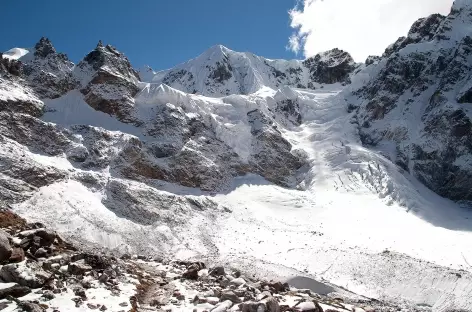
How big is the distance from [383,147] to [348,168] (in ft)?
61.5

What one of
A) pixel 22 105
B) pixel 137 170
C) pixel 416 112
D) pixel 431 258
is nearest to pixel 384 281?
pixel 431 258

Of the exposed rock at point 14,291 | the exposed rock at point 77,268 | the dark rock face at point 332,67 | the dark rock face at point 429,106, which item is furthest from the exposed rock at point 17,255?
the dark rock face at point 332,67

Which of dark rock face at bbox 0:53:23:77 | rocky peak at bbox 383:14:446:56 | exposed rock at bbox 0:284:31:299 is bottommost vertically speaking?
exposed rock at bbox 0:284:31:299

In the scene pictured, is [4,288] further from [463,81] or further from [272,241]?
[463,81]

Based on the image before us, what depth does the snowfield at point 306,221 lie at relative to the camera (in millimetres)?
42250

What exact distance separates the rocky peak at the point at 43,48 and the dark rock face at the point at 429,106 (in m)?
75.0

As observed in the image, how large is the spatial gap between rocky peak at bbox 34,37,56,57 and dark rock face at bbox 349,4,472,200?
7503 cm

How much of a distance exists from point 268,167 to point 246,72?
237 feet

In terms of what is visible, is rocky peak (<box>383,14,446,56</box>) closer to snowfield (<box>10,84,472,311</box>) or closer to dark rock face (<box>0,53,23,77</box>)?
snowfield (<box>10,84,472,311</box>)

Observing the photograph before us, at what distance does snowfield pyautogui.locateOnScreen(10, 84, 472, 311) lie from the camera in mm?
42250

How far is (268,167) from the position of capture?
8762cm

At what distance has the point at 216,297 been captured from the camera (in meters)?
18.2

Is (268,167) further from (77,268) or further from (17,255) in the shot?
(17,255)

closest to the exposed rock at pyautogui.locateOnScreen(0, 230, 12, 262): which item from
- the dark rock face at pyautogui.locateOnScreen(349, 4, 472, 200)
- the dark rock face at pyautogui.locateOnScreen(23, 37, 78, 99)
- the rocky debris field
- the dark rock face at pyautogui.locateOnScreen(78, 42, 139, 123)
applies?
the rocky debris field
